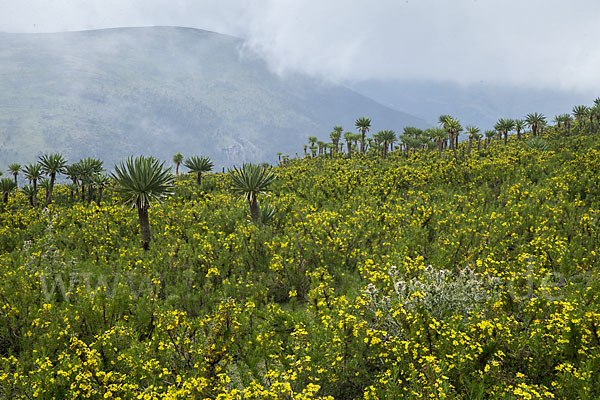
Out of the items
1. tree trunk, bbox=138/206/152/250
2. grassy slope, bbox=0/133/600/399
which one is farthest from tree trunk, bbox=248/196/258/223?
tree trunk, bbox=138/206/152/250

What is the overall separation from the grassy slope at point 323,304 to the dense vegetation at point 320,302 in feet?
0.17

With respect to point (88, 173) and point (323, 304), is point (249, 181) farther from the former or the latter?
point (88, 173)

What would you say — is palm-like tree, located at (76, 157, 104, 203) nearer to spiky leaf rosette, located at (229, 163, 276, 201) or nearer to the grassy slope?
the grassy slope

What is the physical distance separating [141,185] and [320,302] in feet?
37.4

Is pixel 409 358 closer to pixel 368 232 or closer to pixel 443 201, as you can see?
pixel 368 232

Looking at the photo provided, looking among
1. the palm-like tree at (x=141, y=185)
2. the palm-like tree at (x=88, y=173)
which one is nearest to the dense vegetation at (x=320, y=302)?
the palm-like tree at (x=141, y=185)

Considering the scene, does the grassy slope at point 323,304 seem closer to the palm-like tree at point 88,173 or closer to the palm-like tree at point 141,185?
the palm-like tree at point 141,185

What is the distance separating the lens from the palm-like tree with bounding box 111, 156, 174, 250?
15422 mm

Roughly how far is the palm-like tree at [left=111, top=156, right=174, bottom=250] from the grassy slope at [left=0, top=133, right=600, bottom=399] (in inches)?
49.1

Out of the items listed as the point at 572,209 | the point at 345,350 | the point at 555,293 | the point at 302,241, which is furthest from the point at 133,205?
the point at 572,209

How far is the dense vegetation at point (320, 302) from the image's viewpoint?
5316 millimetres

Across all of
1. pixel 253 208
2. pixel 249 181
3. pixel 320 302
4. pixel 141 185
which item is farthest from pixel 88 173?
pixel 320 302

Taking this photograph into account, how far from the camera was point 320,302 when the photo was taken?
793 centimetres

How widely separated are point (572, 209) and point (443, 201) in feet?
21.2
